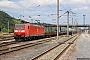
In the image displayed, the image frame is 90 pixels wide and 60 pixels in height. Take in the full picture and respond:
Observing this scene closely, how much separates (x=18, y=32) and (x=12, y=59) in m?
22.8

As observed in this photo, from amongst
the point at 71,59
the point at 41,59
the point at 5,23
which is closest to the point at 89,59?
the point at 71,59

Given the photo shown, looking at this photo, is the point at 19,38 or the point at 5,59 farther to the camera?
the point at 19,38

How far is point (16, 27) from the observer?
38250 mm

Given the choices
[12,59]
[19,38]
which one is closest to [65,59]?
[12,59]

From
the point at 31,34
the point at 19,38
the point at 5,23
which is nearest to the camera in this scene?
the point at 19,38

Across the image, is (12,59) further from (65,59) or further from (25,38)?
(25,38)

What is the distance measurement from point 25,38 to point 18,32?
1.55 meters

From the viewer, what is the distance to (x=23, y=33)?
37.1m

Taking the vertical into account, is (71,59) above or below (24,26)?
below

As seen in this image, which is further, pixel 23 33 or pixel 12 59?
pixel 23 33

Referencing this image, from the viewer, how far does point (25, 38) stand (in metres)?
37.6

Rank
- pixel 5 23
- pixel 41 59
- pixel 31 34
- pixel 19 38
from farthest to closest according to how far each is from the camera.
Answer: pixel 5 23 → pixel 31 34 → pixel 19 38 → pixel 41 59

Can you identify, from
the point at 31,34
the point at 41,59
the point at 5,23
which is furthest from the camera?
the point at 5,23

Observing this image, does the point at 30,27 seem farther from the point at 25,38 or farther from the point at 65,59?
the point at 65,59
